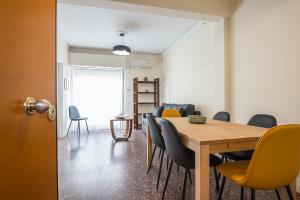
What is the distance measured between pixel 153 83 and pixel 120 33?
8.23ft

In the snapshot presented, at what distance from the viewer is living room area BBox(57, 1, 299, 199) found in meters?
2.18

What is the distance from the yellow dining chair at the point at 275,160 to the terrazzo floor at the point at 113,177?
2.79 feet

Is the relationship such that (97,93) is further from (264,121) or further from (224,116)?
(264,121)

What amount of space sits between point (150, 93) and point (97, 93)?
5.97 ft

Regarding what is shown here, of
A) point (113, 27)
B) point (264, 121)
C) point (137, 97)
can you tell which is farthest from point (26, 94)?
point (137, 97)

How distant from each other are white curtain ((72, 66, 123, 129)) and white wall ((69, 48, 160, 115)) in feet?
0.84

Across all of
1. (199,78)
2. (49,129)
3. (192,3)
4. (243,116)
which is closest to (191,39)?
(199,78)

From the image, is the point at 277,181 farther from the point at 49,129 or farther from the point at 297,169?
the point at 49,129

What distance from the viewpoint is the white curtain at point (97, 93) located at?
6.36 m

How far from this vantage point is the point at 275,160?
4.13ft

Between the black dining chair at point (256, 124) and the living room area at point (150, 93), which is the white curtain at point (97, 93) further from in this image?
the black dining chair at point (256, 124)

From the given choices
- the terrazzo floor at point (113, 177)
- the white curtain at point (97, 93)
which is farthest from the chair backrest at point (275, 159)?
the white curtain at point (97, 93)

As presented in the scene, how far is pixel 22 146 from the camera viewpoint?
0.62 metres

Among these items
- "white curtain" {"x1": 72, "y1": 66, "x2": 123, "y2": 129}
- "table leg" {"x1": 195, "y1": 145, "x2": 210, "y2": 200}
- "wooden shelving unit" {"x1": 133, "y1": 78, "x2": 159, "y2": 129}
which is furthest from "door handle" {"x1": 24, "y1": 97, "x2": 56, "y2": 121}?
"white curtain" {"x1": 72, "y1": 66, "x2": 123, "y2": 129}
